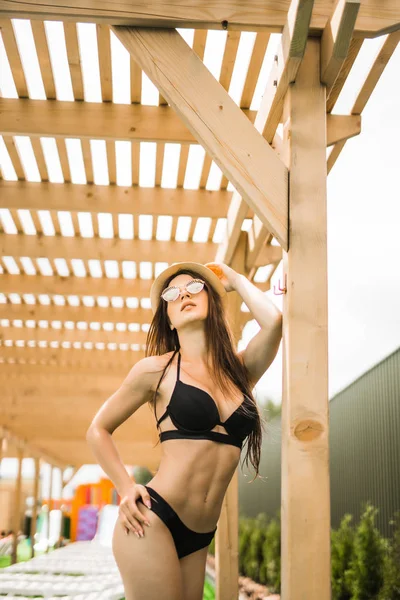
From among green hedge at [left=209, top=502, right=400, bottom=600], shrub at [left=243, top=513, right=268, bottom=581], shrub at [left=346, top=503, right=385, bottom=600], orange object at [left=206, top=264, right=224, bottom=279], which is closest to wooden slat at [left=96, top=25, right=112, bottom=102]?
orange object at [left=206, top=264, right=224, bottom=279]

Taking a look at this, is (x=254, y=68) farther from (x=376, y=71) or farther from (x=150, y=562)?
(x=150, y=562)

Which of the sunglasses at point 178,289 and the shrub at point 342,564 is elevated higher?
the sunglasses at point 178,289

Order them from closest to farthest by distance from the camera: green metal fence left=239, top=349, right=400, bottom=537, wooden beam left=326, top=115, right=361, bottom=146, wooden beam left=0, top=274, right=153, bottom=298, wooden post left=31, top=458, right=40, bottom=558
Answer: wooden beam left=326, top=115, right=361, bottom=146, green metal fence left=239, top=349, right=400, bottom=537, wooden beam left=0, top=274, right=153, bottom=298, wooden post left=31, top=458, right=40, bottom=558

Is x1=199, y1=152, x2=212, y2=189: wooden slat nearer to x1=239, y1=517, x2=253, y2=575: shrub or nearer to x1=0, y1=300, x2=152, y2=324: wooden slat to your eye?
x1=0, y1=300, x2=152, y2=324: wooden slat

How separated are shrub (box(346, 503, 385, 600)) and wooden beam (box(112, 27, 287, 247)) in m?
3.62

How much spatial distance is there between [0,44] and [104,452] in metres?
2.53

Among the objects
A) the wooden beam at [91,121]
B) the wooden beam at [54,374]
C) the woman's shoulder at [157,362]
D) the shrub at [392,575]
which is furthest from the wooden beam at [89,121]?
the wooden beam at [54,374]

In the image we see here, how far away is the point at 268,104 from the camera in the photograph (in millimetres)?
3912

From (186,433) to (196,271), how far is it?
0.77 metres

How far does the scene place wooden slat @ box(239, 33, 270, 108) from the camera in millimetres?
A: 4062

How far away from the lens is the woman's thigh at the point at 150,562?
2.42 metres

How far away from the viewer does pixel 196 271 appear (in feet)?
10.2

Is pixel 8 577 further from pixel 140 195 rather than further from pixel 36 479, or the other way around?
pixel 36 479

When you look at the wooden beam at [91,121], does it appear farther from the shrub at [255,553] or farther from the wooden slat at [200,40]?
the shrub at [255,553]
